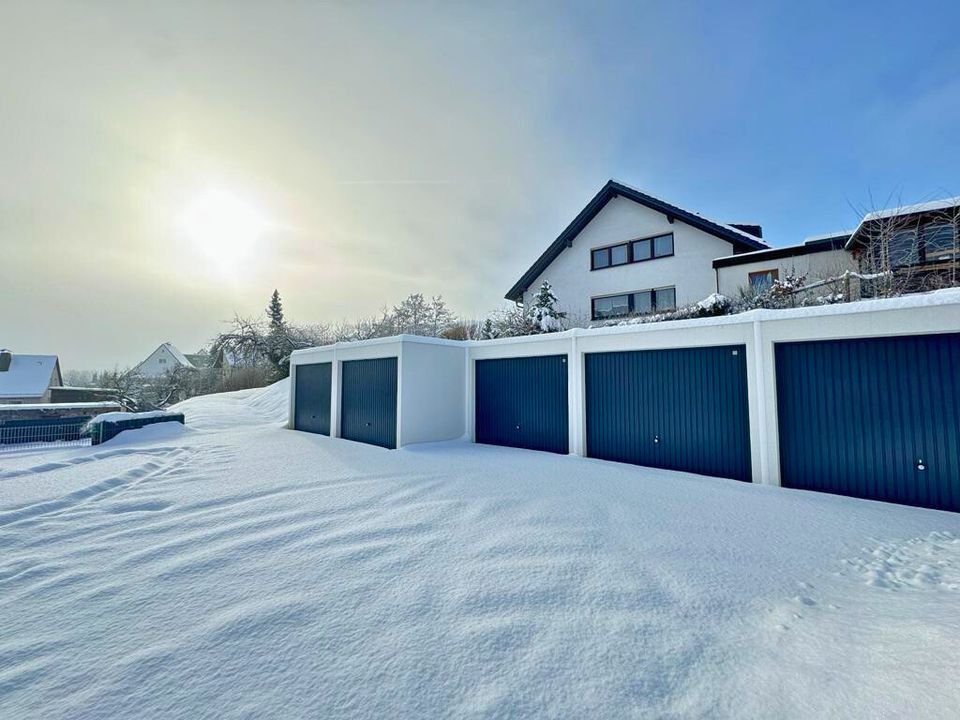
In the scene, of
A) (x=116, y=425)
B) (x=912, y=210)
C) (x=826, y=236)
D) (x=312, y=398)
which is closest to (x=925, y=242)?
(x=912, y=210)

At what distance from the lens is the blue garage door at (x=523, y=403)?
8484 millimetres

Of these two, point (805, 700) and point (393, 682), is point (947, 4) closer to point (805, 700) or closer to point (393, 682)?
point (805, 700)

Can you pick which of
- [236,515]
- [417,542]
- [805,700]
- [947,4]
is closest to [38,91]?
[236,515]

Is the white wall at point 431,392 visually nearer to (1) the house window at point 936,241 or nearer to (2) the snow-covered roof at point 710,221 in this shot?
(2) the snow-covered roof at point 710,221

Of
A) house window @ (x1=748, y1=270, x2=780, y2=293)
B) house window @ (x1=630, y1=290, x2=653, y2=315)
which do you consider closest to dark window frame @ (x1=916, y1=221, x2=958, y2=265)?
house window @ (x1=748, y1=270, x2=780, y2=293)

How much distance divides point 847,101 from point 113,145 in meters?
15.4

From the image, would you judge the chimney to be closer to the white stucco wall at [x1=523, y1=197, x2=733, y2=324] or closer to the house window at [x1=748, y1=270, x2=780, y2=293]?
the white stucco wall at [x1=523, y1=197, x2=733, y2=324]

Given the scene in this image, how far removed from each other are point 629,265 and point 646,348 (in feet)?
27.3

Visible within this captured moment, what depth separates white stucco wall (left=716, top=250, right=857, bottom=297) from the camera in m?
10.7

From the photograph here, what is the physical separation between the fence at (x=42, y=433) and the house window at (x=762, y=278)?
18.5m

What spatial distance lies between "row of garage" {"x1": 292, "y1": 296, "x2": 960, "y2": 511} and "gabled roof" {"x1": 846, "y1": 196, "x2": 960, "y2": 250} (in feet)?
21.4

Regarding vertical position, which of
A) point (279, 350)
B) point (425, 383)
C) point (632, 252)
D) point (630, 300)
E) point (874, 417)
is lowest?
point (874, 417)

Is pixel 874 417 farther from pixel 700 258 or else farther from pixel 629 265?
pixel 629 265

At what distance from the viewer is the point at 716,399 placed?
21.3 ft
